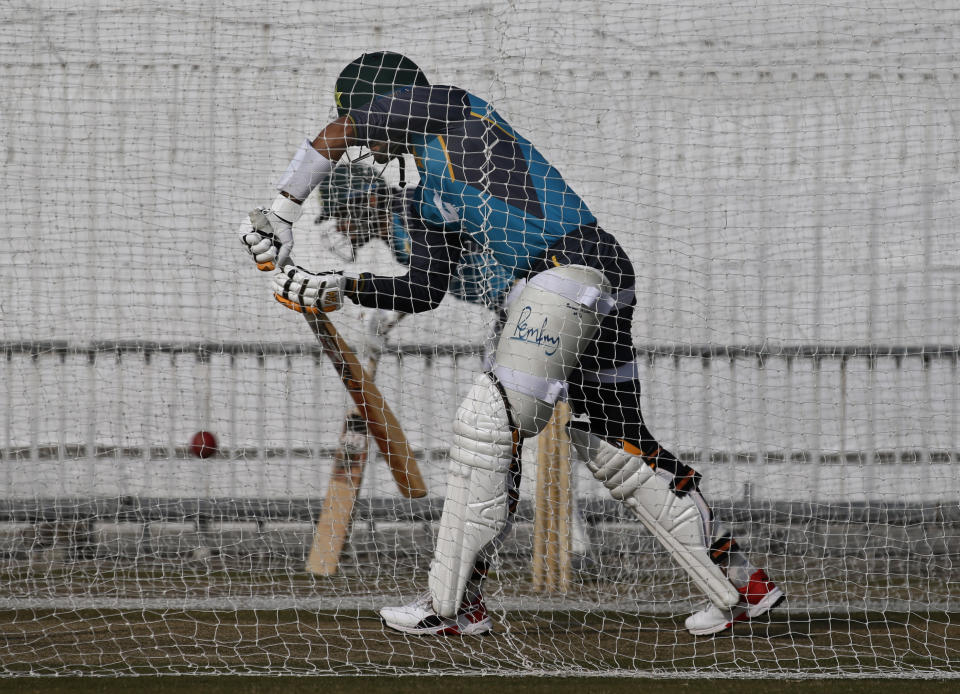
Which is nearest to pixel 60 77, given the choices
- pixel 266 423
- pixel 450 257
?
pixel 266 423

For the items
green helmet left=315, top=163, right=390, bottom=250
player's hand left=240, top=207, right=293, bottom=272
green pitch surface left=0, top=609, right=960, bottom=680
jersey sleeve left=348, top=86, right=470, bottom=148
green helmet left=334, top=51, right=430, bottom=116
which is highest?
green helmet left=334, top=51, right=430, bottom=116

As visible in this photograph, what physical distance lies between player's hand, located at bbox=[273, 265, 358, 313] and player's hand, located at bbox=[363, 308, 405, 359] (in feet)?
4.71

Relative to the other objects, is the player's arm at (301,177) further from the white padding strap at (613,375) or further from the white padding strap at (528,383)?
the white padding strap at (613,375)

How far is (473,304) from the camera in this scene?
3645 millimetres

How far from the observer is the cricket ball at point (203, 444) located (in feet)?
13.6

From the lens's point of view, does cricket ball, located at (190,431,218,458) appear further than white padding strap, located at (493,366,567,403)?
Yes

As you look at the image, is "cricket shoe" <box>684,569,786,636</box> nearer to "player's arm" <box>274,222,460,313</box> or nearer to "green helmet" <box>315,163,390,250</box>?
"player's arm" <box>274,222,460,313</box>

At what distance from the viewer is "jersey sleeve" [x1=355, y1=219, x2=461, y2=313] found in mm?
2758

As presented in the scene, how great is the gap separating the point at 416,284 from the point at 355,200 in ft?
3.22

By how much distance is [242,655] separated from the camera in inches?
102

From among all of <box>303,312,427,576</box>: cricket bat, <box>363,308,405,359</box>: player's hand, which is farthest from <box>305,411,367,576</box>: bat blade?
<box>363,308,405,359</box>: player's hand

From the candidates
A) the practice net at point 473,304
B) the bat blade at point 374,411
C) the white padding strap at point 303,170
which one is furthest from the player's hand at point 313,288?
the practice net at point 473,304

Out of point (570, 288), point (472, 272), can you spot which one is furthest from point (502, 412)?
point (472, 272)

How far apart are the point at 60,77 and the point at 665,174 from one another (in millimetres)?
2676
